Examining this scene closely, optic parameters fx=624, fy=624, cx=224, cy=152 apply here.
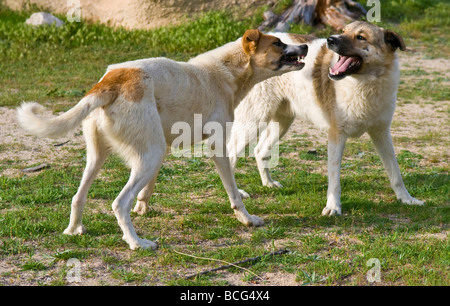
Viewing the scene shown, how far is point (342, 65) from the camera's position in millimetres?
5266

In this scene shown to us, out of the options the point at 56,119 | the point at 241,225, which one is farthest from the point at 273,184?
the point at 56,119

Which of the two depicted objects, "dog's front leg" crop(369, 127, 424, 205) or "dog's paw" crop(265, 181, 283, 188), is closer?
"dog's front leg" crop(369, 127, 424, 205)

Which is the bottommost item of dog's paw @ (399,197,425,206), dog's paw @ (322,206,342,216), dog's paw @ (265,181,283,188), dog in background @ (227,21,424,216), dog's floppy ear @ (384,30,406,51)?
dog's paw @ (265,181,283,188)

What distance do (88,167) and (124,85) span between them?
69cm

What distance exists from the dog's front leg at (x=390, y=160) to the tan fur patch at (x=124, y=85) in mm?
2269

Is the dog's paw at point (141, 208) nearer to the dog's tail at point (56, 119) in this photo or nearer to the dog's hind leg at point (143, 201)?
the dog's hind leg at point (143, 201)

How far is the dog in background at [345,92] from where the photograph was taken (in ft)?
16.9

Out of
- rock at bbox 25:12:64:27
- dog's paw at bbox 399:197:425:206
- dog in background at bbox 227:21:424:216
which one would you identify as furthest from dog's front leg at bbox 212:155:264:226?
rock at bbox 25:12:64:27

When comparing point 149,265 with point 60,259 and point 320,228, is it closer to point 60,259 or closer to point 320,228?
point 60,259

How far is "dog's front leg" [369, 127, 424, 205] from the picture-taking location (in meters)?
5.45

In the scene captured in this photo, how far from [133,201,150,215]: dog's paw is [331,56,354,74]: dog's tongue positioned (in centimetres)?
194

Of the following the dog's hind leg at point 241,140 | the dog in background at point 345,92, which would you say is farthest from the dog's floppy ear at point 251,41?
the dog's hind leg at point 241,140

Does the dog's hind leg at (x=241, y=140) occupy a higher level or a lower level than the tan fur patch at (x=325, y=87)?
lower

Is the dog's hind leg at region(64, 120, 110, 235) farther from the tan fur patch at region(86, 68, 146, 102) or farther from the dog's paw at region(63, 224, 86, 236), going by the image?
the tan fur patch at region(86, 68, 146, 102)
